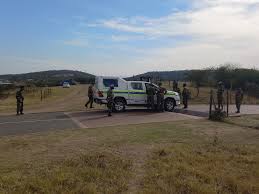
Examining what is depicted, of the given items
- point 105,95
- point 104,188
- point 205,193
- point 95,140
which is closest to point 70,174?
point 104,188

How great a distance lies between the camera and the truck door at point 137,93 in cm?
2062

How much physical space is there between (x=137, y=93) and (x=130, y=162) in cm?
1300

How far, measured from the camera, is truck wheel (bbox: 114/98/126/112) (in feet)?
66.8

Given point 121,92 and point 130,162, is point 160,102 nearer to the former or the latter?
point 121,92

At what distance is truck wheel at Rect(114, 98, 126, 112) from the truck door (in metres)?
0.51

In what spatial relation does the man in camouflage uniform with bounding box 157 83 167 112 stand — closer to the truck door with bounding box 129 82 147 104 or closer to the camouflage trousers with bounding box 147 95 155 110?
the camouflage trousers with bounding box 147 95 155 110

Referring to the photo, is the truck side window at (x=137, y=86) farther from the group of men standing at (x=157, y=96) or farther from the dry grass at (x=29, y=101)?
the dry grass at (x=29, y=101)

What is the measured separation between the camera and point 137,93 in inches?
816

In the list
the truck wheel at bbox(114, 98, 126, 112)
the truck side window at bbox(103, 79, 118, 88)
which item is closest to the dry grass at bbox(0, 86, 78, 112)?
the truck side window at bbox(103, 79, 118, 88)

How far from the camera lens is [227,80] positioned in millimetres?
50844

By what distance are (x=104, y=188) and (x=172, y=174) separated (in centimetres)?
152

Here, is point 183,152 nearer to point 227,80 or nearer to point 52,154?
point 52,154

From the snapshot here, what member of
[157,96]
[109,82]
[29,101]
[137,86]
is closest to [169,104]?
[157,96]

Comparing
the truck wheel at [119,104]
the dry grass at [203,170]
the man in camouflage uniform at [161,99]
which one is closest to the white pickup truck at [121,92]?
the truck wheel at [119,104]
